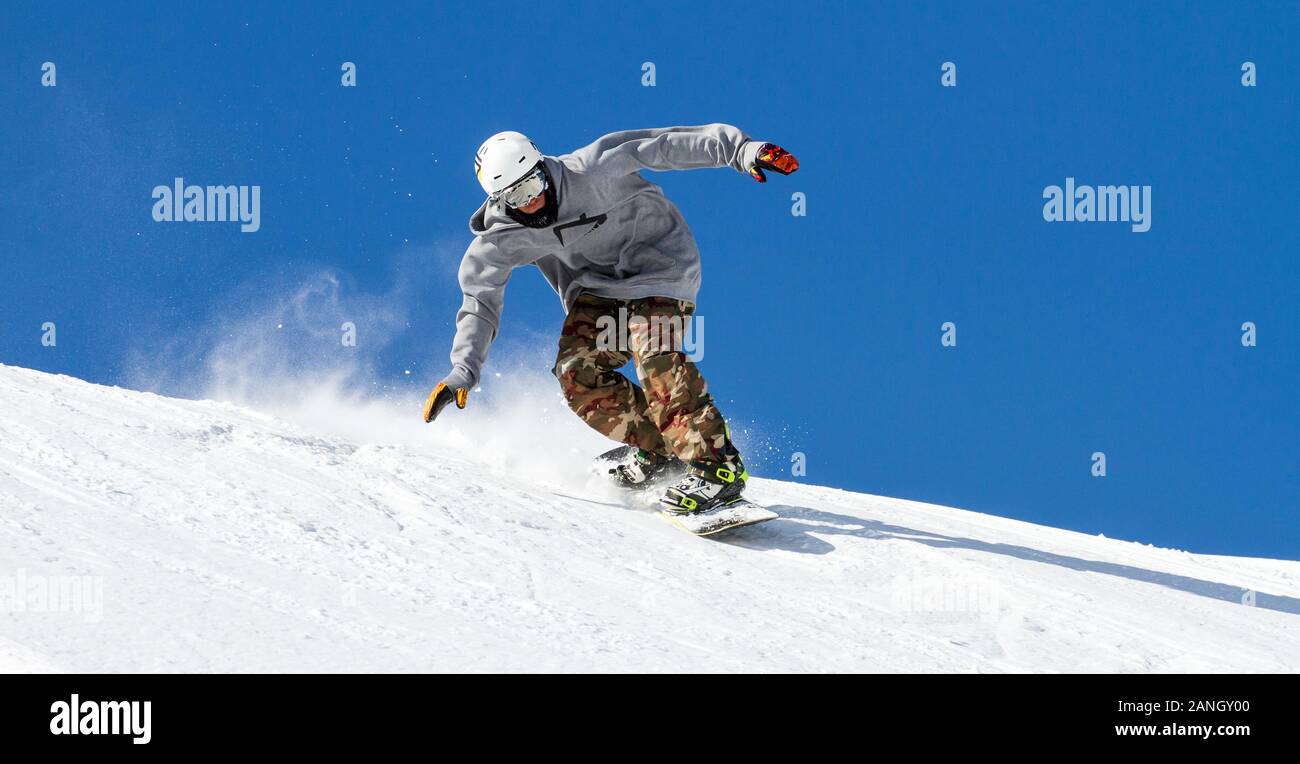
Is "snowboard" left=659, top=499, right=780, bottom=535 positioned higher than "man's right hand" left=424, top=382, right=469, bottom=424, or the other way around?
"man's right hand" left=424, top=382, right=469, bottom=424

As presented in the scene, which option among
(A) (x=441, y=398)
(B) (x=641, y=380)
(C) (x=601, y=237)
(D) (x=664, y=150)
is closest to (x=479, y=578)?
(A) (x=441, y=398)

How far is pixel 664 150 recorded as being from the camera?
19.9ft

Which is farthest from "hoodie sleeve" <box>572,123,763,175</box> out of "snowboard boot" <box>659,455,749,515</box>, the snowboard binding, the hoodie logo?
the snowboard binding

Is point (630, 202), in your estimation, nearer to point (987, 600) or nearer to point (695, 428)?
point (695, 428)

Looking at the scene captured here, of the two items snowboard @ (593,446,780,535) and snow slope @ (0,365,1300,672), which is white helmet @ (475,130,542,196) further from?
snowboard @ (593,446,780,535)

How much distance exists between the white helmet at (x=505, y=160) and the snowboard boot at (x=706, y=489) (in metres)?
1.65

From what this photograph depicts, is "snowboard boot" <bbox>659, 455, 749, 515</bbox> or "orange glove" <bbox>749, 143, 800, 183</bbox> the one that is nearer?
"orange glove" <bbox>749, 143, 800, 183</bbox>

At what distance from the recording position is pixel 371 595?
4.09 m

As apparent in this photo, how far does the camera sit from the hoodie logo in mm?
6090

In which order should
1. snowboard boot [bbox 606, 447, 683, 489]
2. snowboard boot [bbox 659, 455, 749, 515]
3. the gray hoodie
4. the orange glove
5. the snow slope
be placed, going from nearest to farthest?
the snow slope → the orange glove → snowboard boot [bbox 659, 455, 749, 515] → the gray hoodie → snowboard boot [bbox 606, 447, 683, 489]

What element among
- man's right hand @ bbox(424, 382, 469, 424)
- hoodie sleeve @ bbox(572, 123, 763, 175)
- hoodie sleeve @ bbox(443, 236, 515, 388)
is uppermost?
hoodie sleeve @ bbox(572, 123, 763, 175)

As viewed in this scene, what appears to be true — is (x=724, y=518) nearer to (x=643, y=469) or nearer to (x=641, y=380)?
(x=641, y=380)
